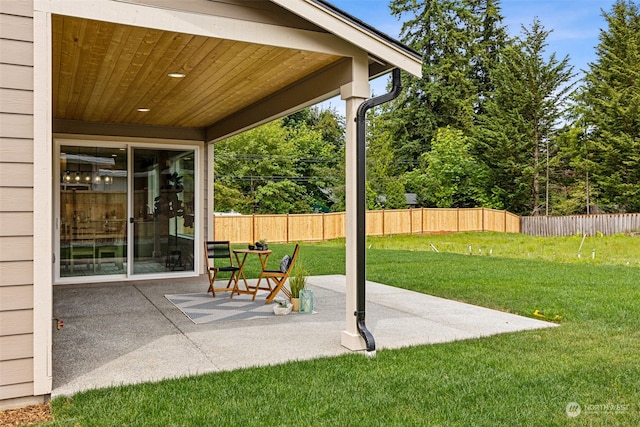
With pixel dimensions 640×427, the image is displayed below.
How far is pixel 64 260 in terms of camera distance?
796 centimetres

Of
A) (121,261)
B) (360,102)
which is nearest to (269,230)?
(121,261)

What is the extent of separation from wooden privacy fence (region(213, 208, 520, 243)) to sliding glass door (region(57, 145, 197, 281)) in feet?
32.9

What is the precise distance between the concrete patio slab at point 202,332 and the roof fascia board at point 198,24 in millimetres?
2418

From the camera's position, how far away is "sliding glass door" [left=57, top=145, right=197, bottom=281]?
8008mm

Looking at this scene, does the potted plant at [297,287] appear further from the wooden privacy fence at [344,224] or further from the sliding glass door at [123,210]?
the wooden privacy fence at [344,224]

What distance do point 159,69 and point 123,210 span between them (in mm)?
3806

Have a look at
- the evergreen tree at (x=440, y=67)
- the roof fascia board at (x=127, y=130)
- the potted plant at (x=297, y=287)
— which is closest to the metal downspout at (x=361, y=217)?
the potted plant at (x=297, y=287)

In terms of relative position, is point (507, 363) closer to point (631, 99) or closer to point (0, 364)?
point (0, 364)

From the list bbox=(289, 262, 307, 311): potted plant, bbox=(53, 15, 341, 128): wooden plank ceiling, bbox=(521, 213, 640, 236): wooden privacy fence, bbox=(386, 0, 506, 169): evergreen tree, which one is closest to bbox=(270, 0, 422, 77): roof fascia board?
bbox=(53, 15, 341, 128): wooden plank ceiling

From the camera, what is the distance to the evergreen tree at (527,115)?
85.8 ft

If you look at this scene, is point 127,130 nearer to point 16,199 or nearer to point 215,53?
point 215,53

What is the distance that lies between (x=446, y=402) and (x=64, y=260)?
6.52 meters

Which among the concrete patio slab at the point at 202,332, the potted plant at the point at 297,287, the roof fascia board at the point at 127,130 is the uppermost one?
the roof fascia board at the point at 127,130

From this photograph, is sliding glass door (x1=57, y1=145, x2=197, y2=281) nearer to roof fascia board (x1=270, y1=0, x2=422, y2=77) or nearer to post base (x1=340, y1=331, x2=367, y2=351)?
post base (x1=340, y1=331, x2=367, y2=351)
